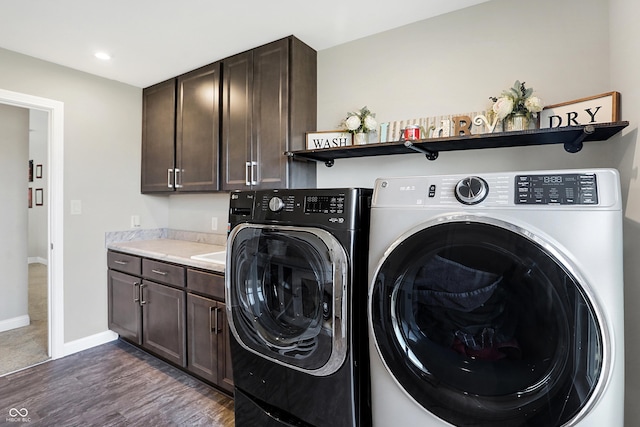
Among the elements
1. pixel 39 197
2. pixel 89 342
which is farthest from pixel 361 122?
pixel 39 197

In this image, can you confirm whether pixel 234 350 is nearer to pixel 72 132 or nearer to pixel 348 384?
pixel 348 384

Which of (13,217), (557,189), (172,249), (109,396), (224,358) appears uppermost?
(557,189)

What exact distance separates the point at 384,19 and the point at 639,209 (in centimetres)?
155

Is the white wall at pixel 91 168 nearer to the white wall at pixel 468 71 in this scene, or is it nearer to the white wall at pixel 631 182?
the white wall at pixel 468 71

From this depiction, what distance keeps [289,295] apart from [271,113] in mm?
1266

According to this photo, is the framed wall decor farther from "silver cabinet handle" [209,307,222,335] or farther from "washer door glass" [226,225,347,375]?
"washer door glass" [226,225,347,375]

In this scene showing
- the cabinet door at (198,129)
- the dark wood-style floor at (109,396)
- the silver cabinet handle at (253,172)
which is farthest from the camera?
the cabinet door at (198,129)

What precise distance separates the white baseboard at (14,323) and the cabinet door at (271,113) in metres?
3.04

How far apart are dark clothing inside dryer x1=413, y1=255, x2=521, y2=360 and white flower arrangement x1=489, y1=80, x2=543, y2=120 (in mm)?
920

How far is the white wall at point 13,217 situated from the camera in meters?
3.19

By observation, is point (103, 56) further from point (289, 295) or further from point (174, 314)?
point (289, 295)

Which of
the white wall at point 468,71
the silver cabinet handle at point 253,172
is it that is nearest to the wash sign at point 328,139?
the white wall at point 468,71

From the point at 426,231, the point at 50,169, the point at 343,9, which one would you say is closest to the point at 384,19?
the point at 343,9

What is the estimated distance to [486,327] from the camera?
98 cm
